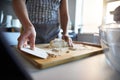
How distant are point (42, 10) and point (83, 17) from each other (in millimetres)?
2069

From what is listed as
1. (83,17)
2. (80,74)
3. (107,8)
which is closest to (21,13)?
(80,74)

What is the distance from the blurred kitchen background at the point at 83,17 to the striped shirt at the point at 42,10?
1207 mm

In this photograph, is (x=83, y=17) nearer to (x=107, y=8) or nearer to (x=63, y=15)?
(x=107, y=8)

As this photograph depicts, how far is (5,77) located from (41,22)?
0.89 m

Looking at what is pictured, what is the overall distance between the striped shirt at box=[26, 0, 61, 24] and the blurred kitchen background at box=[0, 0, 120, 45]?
121 cm

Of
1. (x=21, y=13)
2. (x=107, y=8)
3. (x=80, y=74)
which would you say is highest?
(x=107, y=8)

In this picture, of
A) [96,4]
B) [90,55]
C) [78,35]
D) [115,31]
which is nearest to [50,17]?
[90,55]

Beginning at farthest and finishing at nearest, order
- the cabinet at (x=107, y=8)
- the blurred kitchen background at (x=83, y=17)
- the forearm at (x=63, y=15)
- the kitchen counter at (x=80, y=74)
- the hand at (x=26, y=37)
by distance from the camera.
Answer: the cabinet at (x=107, y=8)
the blurred kitchen background at (x=83, y=17)
the forearm at (x=63, y=15)
the hand at (x=26, y=37)
the kitchen counter at (x=80, y=74)

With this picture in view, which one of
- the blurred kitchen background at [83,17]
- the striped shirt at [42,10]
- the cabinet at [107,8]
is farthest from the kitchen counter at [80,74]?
the cabinet at [107,8]

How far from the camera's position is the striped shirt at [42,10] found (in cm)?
103

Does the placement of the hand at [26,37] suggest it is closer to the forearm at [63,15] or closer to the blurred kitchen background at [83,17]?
the forearm at [63,15]

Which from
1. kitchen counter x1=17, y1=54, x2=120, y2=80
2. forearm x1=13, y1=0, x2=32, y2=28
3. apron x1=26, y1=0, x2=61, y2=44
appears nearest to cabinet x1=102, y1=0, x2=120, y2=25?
apron x1=26, y1=0, x2=61, y2=44

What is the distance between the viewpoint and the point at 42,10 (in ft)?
3.45

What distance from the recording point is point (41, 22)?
1073 mm
